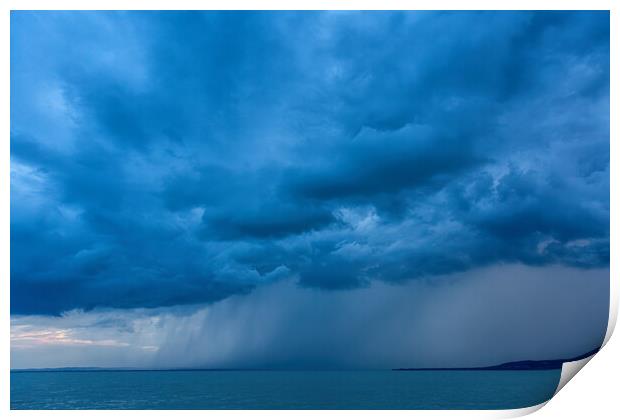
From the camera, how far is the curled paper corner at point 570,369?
6523mm

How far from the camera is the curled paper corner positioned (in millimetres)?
6523

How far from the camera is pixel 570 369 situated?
6586mm
